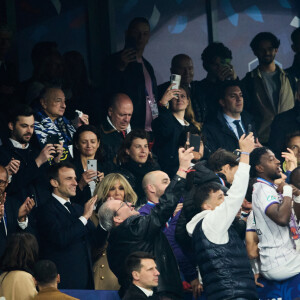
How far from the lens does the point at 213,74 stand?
10.4 meters

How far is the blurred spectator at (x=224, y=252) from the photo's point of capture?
23.6 ft

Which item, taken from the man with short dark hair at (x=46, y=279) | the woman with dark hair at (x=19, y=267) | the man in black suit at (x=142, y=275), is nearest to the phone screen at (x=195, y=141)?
the man in black suit at (x=142, y=275)

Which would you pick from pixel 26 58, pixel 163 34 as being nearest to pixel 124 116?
pixel 26 58

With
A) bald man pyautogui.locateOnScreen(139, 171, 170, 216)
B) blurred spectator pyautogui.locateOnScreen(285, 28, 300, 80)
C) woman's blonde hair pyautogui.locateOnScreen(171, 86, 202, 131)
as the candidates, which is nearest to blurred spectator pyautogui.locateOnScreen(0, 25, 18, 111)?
bald man pyautogui.locateOnScreen(139, 171, 170, 216)

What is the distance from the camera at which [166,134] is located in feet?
31.0

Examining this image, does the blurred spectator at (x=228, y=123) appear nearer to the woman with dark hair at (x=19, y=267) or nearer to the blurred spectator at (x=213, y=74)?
the blurred spectator at (x=213, y=74)

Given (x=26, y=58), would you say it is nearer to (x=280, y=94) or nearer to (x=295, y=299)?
(x=280, y=94)

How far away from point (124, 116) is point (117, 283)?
79.3 inches

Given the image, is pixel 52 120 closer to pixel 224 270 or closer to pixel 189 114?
pixel 189 114

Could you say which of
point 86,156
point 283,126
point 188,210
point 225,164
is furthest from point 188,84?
point 188,210

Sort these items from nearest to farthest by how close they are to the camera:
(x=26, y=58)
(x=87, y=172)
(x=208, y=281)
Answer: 1. (x=208, y=281)
2. (x=87, y=172)
3. (x=26, y=58)

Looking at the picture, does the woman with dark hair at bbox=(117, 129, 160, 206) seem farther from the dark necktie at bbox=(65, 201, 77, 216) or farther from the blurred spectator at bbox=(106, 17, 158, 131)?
the dark necktie at bbox=(65, 201, 77, 216)

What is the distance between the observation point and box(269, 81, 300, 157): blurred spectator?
A: 10.1 meters

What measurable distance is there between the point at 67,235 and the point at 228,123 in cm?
→ 294
